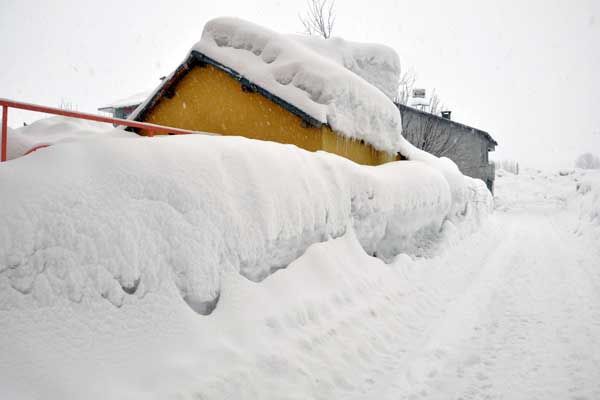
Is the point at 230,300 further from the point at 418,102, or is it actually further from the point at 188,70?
the point at 418,102

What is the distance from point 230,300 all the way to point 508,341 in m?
2.73

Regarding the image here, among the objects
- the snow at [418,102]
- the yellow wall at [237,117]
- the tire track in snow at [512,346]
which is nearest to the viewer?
the tire track in snow at [512,346]

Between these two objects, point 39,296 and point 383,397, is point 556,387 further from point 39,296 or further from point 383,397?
point 39,296

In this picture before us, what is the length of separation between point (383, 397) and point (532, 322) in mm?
2429

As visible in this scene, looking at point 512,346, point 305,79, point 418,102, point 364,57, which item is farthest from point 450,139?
point 512,346

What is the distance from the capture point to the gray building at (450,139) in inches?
924

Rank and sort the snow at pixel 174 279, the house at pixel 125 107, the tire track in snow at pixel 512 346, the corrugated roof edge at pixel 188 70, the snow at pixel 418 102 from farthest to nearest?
the snow at pixel 418 102 → the house at pixel 125 107 → the corrugated roof edge at pixel 188 70 → the tire track in snow at pixel 512 346 → the snow at pixel 174 279

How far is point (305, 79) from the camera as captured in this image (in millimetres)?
7875

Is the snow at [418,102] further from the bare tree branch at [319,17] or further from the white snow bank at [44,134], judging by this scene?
the white snow bank at [44,134]

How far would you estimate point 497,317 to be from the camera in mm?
4102

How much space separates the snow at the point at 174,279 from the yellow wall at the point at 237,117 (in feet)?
13.2

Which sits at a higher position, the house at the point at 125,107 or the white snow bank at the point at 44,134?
the house at the point at 125,107

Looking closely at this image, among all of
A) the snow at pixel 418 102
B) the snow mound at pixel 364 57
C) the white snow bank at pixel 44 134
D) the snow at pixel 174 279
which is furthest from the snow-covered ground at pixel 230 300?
the snow at pixel 418 102

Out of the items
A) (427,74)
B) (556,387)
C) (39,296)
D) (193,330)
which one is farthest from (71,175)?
(427,74)
